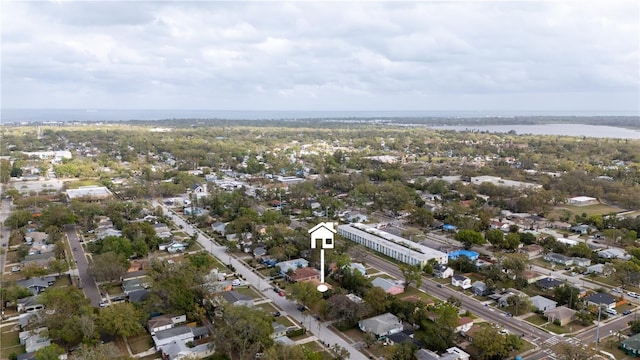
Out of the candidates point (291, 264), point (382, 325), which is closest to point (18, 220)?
point (291, 264)

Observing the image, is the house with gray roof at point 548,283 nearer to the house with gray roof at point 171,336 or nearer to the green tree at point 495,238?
the green tree at point 495,238

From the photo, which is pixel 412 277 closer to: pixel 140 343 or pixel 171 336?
pixel 171 336

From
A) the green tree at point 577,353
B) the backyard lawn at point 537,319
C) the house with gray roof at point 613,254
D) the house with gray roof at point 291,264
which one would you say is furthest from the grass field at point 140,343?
the house with gray roof at point 613,254

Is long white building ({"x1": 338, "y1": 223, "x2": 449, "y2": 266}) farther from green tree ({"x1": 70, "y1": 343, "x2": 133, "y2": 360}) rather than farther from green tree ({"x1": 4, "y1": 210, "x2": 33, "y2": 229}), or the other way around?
green tree ({"x1": 4, "y1": 210, "x2": 33, "y2": 229})

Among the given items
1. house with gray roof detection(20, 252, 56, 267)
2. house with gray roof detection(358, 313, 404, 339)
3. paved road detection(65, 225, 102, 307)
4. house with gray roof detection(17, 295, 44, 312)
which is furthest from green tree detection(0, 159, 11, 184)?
house with gray roof detection(358, 313, 404, 339)

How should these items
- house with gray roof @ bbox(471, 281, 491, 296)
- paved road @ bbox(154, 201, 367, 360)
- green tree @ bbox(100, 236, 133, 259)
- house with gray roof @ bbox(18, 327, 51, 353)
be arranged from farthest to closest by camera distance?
1. green tree @ bbox(100, 236, 133, 259)
2. house with gray roof @ bbox(471, 281, 491, 296)
3. paved road @ bbox(154, 201, 367, 360)
4. house with gray roof @ bbox(18, 327, 51, 353)

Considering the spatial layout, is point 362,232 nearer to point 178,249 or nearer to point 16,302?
point 178,249
